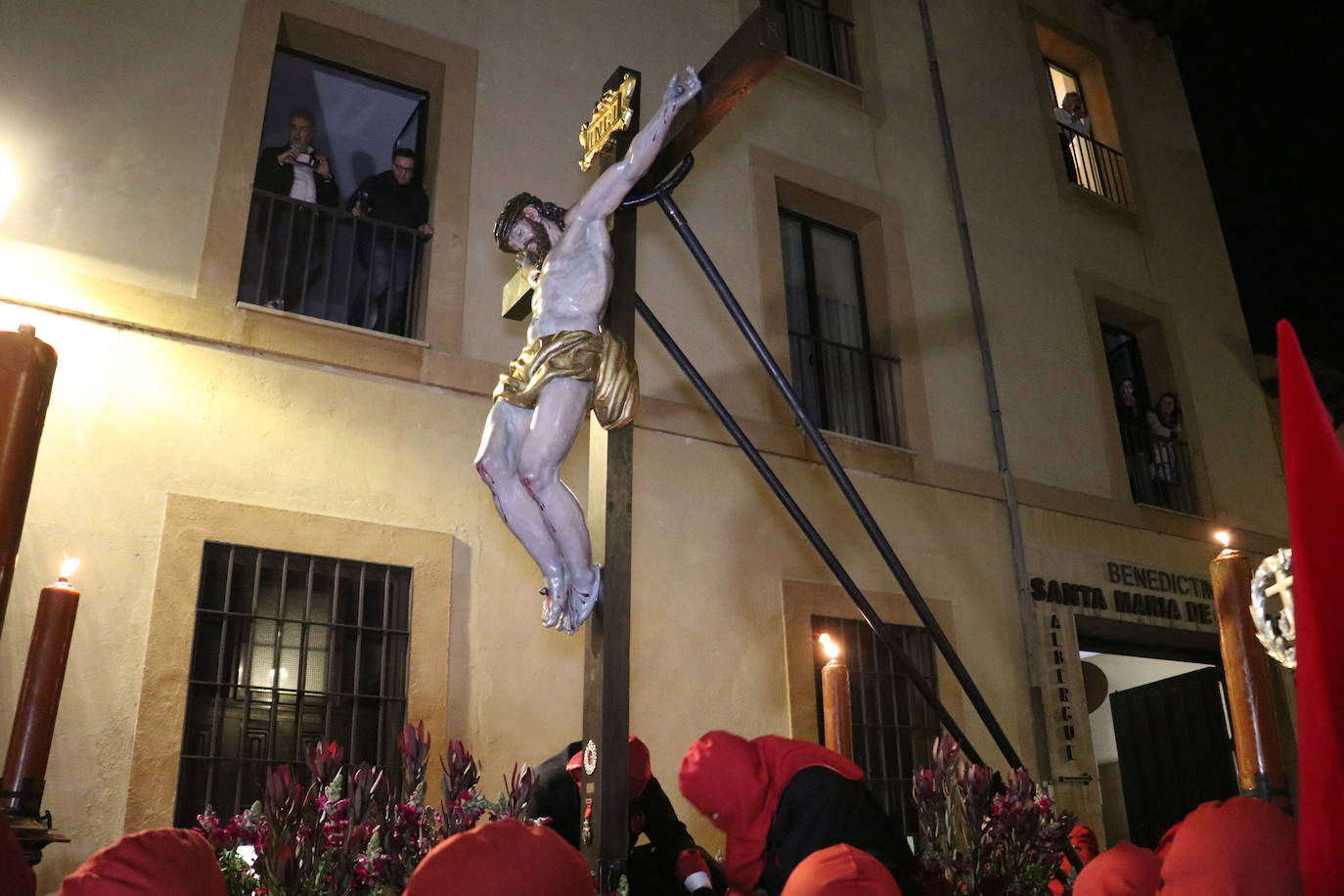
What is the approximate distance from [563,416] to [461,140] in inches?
155

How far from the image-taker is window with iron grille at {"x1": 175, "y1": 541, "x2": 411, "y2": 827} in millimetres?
5113

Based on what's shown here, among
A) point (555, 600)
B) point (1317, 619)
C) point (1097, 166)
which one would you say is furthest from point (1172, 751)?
point (1317, 619)

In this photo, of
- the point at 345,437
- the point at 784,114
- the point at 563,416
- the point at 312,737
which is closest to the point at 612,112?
the point at 563,416

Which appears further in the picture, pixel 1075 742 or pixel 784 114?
pixel 784 114

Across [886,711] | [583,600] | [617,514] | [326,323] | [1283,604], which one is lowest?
[1283,604]

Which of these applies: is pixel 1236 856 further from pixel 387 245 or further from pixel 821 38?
pixel 821 38

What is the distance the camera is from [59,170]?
5.60 metres

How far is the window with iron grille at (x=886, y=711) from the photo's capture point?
711 centimetres

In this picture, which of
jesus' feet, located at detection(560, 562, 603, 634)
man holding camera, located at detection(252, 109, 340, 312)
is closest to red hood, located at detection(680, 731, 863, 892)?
jesus' feet, located at detection(560, 562, 603, 634)

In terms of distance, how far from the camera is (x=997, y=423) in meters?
8.51

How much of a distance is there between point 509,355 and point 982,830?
4.05 meters

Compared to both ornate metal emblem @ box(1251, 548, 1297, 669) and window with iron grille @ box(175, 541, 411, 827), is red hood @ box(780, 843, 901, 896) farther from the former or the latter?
window with iron grille @ box(175, 541, 411, 827)

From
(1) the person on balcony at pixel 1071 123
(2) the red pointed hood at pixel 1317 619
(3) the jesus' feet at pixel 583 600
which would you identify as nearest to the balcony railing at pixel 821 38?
(1) the person on balcony at pixel 1071 123

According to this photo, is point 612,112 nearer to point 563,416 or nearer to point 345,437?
point 563,416
